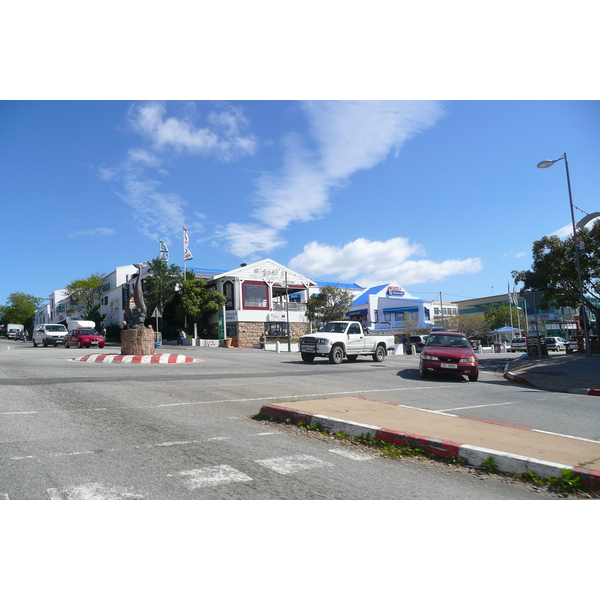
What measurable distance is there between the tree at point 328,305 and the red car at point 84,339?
20392mm

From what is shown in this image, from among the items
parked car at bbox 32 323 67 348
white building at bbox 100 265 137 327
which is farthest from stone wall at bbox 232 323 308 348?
white building at bbox 100 265 137 327

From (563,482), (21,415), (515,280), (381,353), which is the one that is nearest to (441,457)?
(563,482)

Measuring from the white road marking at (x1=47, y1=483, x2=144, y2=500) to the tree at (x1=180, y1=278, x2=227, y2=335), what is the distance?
1621 inches

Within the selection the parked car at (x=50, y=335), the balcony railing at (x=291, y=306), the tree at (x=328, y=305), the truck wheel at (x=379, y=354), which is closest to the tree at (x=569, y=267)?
the truck wheel at (x=379, y=354)

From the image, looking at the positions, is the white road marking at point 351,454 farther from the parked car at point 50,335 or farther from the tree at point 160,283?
the tree at point 160,283

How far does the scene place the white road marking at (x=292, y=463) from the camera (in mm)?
4840

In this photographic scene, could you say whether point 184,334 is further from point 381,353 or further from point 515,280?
A: point 515,280

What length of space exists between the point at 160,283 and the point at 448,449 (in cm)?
4476

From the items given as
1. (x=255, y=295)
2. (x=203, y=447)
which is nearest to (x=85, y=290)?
(x=255, y=295)

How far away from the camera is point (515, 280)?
3491 centimetres

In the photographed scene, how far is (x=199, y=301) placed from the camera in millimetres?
45594

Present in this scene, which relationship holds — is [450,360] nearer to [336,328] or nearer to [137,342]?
[336,328]

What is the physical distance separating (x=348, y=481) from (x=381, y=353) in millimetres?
18938

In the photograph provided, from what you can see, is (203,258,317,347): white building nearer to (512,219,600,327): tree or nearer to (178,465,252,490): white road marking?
(512,219,600,327): tree
